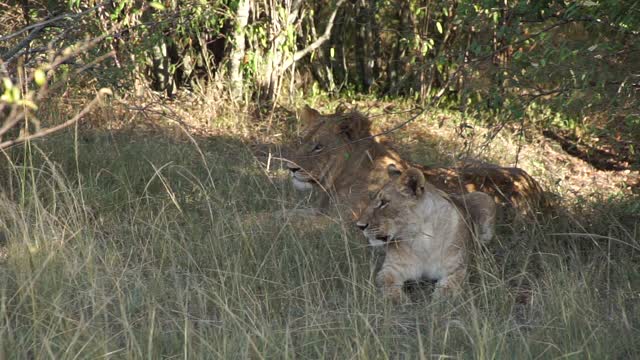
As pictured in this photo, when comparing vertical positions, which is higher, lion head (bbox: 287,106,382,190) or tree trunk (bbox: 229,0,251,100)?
lion head (bbox: 287,106,382,190)

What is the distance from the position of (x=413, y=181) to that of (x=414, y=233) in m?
0.26

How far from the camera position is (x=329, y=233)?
16.9 feet

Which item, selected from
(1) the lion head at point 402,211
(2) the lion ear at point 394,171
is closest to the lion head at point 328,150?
(2) the lion ear at point 394,171

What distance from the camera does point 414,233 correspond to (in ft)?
15.4

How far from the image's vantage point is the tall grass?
3564 millimetres

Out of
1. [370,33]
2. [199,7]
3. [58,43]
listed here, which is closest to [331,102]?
[370,33]

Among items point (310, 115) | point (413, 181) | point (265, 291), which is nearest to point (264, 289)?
point (265, 291)

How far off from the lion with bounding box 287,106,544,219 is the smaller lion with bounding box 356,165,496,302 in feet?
3.43

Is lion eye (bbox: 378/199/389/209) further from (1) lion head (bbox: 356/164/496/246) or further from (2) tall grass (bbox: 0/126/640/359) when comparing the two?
(2) tall grass (bbox: 0/126/640/359)

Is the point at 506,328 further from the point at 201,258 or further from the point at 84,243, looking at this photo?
the point at 84,243

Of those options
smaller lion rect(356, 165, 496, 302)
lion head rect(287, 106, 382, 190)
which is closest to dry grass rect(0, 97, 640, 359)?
smaller lion rect(356, 165, 496, 302)

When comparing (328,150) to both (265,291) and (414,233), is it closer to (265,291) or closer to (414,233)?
(414,233)

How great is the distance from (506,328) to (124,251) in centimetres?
205

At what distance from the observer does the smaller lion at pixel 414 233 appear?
183 inches
